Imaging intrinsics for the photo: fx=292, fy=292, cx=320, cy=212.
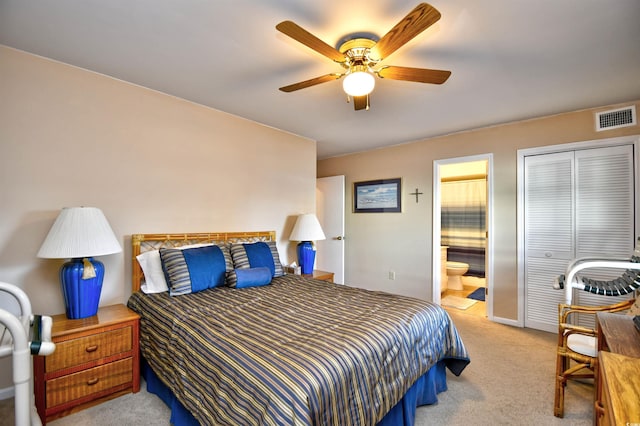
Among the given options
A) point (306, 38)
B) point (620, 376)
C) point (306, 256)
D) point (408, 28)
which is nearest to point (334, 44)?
point (306, 38)

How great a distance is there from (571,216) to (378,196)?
2419mm

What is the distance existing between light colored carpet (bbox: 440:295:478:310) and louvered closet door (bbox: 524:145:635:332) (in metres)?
0.94

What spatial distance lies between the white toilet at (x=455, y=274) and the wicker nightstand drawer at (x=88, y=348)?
15.6 ft

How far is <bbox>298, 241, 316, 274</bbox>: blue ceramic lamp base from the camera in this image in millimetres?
3711

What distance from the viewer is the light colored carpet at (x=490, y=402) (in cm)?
188

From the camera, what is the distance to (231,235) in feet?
10.8

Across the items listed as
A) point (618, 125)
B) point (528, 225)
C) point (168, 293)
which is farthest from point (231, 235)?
point (618, 125)

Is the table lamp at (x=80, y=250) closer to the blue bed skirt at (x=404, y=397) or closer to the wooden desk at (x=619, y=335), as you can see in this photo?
the blue bed skirt at (x=404, y=397)

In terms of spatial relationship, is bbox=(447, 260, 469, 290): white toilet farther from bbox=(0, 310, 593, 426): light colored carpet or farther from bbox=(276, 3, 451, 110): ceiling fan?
bbox=(276, 3, 451, 110): ceiling fan

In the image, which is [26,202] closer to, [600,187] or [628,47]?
[628,47]

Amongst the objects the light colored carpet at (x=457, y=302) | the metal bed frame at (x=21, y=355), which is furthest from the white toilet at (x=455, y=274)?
the metal bed frame at (x=21, y=355)

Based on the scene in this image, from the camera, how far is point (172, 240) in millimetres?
2844

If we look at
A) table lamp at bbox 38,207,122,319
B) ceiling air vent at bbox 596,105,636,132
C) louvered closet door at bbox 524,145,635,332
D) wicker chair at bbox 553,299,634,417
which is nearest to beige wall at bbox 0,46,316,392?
table lamp at bbox 38,207,122,319

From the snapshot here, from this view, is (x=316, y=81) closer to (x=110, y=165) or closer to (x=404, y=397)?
(x=110, y=165)
